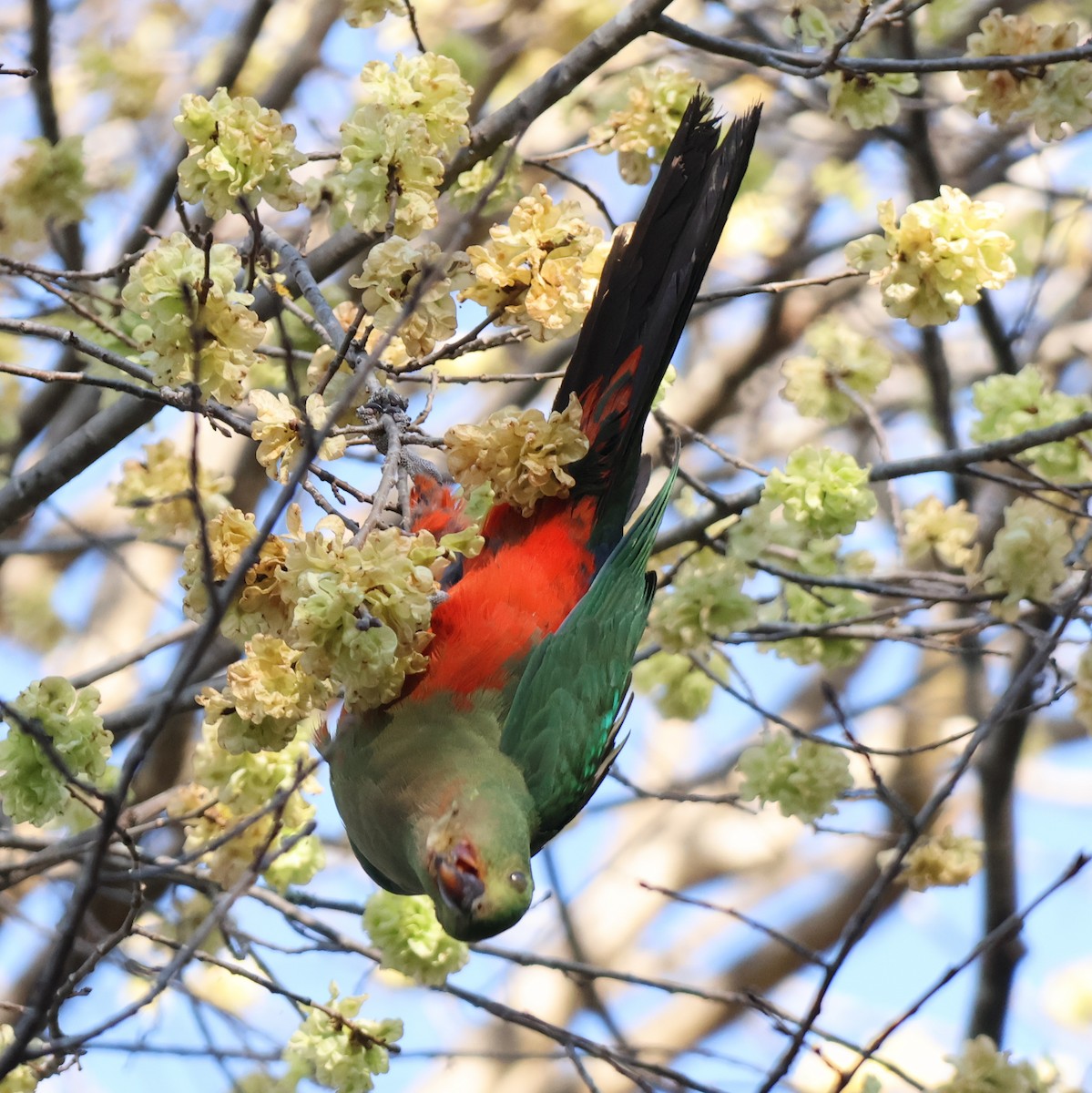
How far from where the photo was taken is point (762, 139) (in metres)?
6.71

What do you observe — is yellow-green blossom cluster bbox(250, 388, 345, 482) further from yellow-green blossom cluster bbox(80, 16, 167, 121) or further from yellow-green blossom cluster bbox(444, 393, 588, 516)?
yellow-green blossom cluster bbox(80, 16, 167, 121)

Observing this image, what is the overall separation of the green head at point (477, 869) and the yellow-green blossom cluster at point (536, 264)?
0.91 m

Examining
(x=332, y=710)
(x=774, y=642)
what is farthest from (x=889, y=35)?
(x=332, y=710)

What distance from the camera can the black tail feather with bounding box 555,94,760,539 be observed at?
289 cm

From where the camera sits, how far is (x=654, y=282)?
9.82 ft

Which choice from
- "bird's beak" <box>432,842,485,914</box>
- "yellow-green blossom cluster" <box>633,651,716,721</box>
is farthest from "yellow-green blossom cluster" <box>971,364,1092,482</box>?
"bird's beak" <box>432,842,485,914</box>

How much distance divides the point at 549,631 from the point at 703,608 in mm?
476

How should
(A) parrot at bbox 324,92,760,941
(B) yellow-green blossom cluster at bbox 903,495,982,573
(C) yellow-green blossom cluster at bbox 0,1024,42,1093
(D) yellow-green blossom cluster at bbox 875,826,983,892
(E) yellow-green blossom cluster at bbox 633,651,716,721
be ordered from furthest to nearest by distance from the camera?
(E) yellow-green blossom cluster at bbox 633,651,716,721 < (B) yellow-green blossom cluster at bbox 903,495,982,573 < (D) yellow-green blossom cluster at bbox 875,826,983,892 < (A) parrot at bbox 324,92,760,941 < (C) yellow-green blossom cluster at bbox 0,1024,42,1093

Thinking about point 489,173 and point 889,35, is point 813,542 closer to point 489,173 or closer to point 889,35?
point 489,173

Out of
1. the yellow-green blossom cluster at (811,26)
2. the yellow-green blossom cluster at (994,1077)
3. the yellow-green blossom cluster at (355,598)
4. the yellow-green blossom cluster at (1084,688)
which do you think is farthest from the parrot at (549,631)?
the yellow-green blossom cluster at (994,1077)

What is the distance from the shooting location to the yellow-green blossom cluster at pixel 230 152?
90.7 inches

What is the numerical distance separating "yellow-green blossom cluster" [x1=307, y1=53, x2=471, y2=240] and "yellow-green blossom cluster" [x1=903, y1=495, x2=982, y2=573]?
6.03 feet

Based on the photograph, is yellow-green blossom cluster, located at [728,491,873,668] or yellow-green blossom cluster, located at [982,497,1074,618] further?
yellow-green blossom cluster, located at [728,491,873,668]

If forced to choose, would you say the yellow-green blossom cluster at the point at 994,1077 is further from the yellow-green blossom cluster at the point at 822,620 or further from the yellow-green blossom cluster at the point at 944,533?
the yellow-green blossom cluster at the point at 944,533
